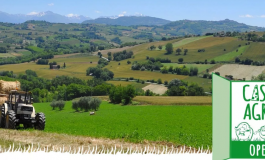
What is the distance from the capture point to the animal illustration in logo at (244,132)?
5.93m

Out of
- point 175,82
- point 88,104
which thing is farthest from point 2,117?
point 175,82

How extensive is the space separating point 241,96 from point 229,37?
175 m

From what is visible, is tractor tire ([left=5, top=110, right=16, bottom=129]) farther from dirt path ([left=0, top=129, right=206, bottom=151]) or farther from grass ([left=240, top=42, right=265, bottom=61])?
grass ([left=240, top=42, right=265, bottom=61])

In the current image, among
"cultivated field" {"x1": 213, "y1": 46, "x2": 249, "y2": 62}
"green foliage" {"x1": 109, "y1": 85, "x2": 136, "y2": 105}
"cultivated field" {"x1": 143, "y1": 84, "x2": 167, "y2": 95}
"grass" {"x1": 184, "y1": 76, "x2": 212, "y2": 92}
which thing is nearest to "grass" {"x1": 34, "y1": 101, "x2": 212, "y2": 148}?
"green foliage" {"x1": 109, "y1": 85, "x2": 136, "y2": 105}

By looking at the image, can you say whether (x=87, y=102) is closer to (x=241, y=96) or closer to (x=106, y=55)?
(x=241, y=96)

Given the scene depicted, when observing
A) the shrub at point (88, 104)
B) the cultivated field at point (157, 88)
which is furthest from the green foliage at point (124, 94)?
the cultivated field at point (157, 88)

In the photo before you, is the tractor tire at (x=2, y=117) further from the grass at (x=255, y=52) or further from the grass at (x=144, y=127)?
the grass at (x=255, y=52)

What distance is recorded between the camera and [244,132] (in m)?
5.99

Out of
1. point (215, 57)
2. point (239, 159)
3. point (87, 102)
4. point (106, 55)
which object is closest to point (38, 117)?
point (239, 159)

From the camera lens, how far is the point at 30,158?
8086 millimetres

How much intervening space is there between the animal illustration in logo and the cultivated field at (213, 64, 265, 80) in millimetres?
102758

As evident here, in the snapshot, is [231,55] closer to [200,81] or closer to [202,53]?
[202,53]

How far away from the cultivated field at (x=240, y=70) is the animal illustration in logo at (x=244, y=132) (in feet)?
337

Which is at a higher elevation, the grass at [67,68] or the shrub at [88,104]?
the grass at [67,68]
